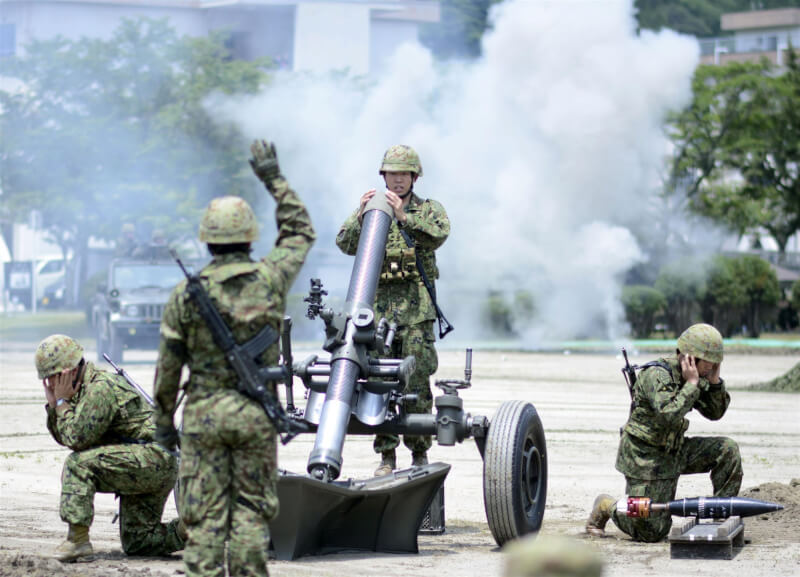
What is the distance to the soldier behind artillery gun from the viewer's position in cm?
816

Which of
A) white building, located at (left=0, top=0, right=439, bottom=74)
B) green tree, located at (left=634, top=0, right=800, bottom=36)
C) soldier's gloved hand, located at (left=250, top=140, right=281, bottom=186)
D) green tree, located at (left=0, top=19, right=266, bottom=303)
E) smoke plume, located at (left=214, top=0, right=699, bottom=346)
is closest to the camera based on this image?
soldier's gloved hand, located at (left=250, top=140, right=281, bottom=186)

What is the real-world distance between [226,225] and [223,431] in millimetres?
829

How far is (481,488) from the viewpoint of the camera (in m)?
10.2

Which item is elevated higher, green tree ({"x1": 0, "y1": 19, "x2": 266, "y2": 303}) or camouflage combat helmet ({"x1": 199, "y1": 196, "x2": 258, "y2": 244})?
green tree ({"x1": 0, "y1": 19, "x2": 266, "y2": 303})

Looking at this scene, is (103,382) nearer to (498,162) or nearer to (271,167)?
(271,167)

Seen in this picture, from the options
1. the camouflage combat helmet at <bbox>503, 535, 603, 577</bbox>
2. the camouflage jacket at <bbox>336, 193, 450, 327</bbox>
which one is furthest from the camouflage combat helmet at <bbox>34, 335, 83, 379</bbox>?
the camouflage combat helmet at <bbox>503, 535, 603, 577</bbox>

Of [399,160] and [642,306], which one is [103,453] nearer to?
[399,160]

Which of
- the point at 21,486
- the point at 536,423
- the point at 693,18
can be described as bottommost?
the point at 21,486

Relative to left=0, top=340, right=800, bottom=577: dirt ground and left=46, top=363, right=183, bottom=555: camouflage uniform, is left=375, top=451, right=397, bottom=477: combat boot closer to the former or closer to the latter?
left=0, top=340, right=800, bottom=577: dirt ground

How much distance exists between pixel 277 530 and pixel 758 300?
32.7 meters

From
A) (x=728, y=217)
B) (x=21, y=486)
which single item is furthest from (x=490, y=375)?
(x=728, y=217)

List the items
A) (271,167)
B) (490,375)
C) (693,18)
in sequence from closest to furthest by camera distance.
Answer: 1. (271,167)
2. (490,375)
3. (693,18)

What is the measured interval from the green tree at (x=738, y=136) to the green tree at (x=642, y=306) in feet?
30.2

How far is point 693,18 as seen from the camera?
71625 millimetres
